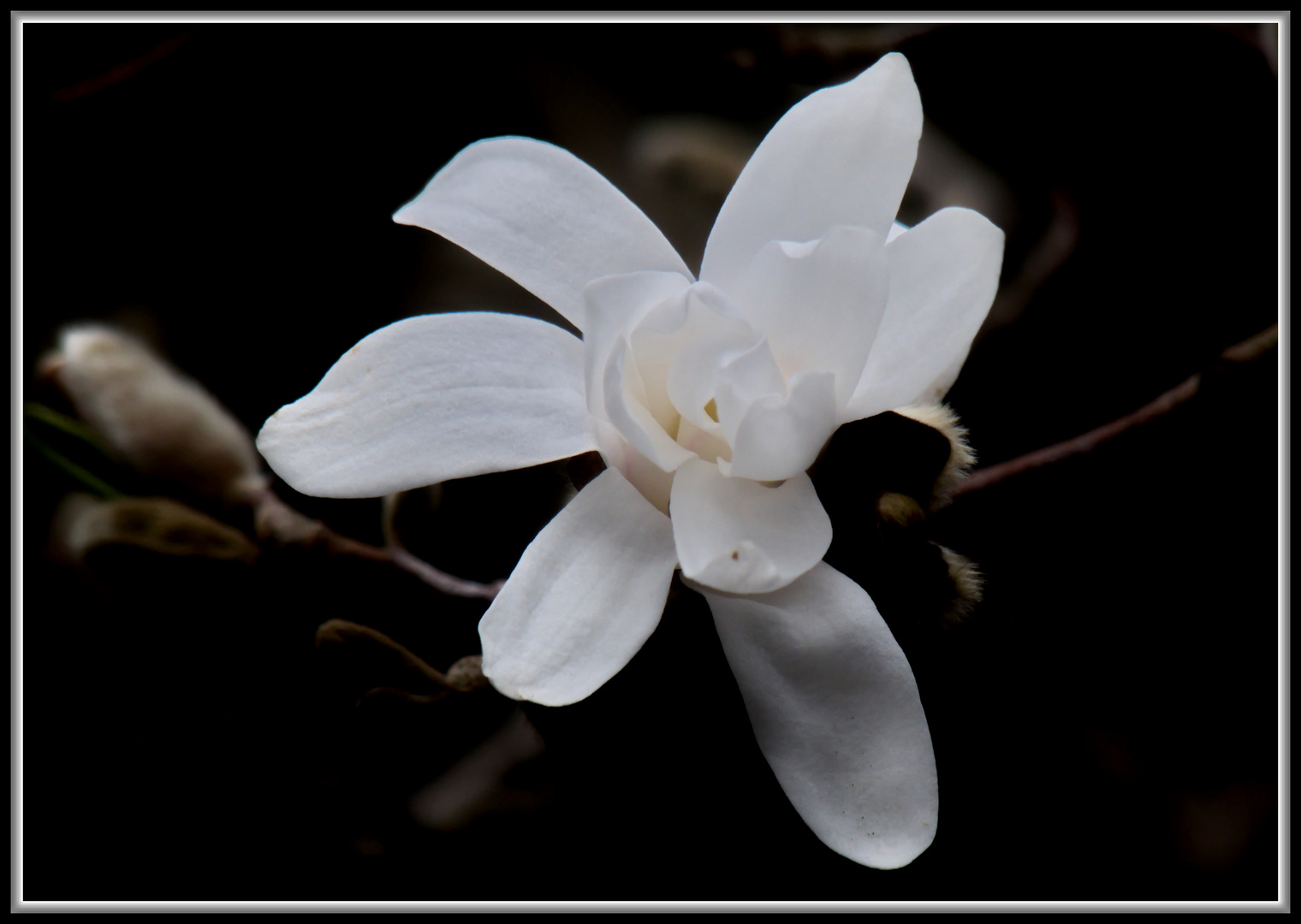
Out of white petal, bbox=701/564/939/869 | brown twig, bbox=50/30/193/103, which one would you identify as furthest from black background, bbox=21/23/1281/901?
white petal, bbox=701/564/939/869

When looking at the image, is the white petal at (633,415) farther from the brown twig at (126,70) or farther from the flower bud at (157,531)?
the brown twig at (126,70)

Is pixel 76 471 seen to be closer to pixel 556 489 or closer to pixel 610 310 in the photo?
pixel 556 489

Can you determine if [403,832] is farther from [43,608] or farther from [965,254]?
[965,254]

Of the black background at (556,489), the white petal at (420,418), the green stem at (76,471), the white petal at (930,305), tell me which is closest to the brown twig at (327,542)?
the black background at (556,489)

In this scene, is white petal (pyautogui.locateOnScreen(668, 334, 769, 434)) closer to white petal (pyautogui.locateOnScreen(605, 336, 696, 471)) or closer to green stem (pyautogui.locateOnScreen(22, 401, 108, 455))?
white petal (pyautogui.locateOnScreen(605, 336, 696, 471))

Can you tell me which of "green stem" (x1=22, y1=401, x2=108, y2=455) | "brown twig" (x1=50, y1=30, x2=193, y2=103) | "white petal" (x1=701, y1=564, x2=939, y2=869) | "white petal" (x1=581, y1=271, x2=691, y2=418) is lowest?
"white petal" (x1=701, y1=564, x2=939, y2=869)

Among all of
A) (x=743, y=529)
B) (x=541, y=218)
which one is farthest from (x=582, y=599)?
(x=541, y=218)

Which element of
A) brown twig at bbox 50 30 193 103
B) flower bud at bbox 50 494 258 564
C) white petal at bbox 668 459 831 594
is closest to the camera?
white petal at bbox 668 459 831 594
